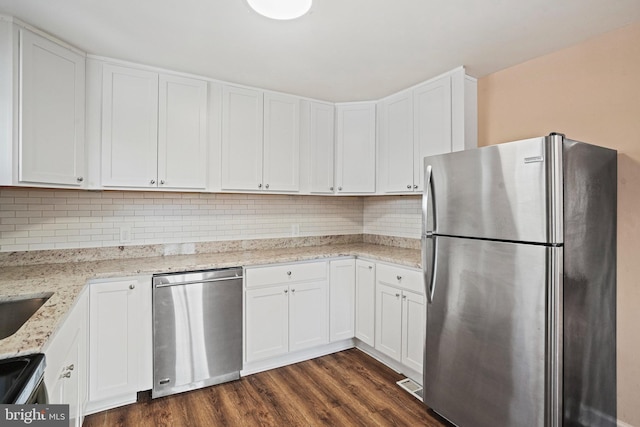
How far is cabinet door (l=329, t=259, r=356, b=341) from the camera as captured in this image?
9.89 ft

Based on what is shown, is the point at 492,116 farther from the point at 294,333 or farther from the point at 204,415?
the point at 204,415

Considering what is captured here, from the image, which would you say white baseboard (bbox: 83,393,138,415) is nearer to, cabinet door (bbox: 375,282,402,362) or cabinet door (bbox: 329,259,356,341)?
cabinet door (bbox: 329,259,356,341)

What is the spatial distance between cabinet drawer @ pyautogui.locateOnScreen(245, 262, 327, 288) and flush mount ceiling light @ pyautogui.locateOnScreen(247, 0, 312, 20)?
68.6 inches

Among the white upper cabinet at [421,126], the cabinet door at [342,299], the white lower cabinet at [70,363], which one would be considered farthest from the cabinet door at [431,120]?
the white lower cabinet at [70,363]

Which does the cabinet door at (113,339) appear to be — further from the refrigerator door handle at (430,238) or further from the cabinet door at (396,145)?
the cabinet door at (396,145)

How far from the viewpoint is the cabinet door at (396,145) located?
2934 millimetres

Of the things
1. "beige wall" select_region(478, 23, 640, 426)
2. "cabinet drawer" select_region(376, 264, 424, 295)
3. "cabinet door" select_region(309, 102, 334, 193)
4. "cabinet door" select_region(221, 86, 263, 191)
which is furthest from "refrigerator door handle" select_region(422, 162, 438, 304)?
"cabinet door" select_region(221, 86, 263, 191)

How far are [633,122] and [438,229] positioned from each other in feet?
3.96

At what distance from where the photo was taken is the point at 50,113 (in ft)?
6.81

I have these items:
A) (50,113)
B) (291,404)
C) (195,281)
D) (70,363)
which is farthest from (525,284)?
(50,113)

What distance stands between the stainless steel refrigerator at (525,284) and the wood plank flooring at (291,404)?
371 mm

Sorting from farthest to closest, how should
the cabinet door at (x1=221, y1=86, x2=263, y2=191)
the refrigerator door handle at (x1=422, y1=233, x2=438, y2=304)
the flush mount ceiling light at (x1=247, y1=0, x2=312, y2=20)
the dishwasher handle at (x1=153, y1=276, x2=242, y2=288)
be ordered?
1. the cabinet door at (x1=221, y1=86, x2=263, y2=191)
2. the dishwasher handle at (x1=153, y1=276, x2=242, y2=288)
3. the refrigerator door handle at (x1=422, y1=233, x2=438, y2=304)
4. the flush mount ceiling light at (x1=247, y1=0, x2=312, y2=20)

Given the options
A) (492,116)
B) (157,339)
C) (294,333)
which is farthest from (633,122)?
(157,339)

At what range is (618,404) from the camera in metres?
1.92
